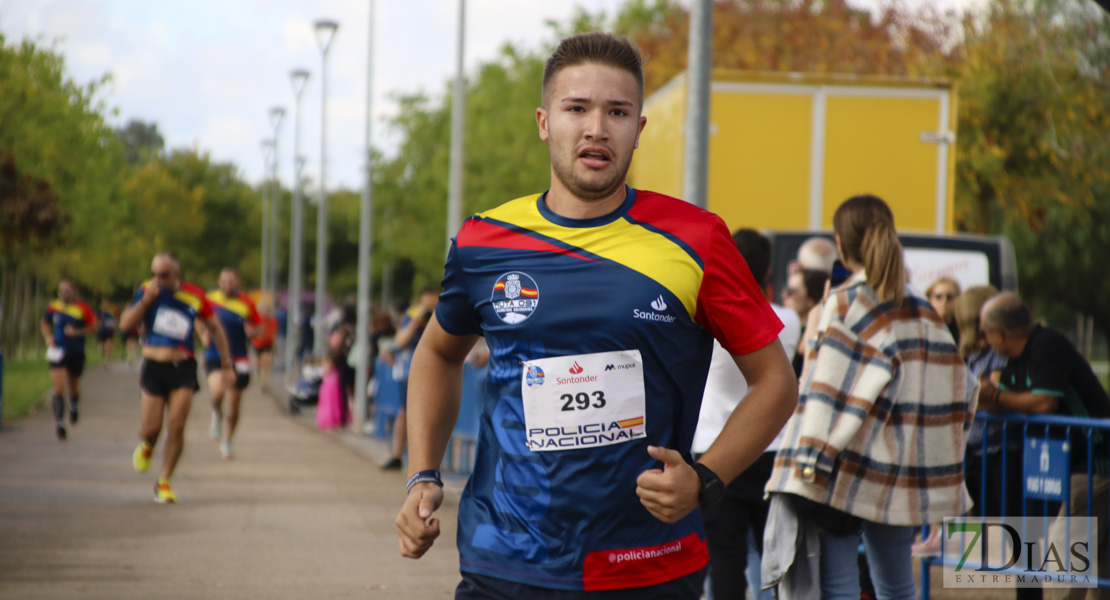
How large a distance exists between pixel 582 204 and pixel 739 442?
24.7 inches

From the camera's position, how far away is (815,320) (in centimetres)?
564

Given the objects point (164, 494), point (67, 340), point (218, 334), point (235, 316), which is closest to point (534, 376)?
point (164, 494)

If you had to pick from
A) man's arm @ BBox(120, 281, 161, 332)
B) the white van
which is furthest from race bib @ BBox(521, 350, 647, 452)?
man's arm @ BBox(120, 281, 161, 332)

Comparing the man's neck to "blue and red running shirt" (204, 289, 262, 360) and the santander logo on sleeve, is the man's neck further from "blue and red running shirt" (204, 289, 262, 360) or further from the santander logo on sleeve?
"blue and red running shirt" (204, 289, 262, 360)

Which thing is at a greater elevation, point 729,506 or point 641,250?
point 641,250

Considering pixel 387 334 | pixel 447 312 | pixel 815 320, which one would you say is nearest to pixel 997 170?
pixel 387 334

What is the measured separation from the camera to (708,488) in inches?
109

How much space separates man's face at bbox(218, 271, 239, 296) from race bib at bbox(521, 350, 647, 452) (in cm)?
1417

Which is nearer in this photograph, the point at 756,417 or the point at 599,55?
the point at 756,417

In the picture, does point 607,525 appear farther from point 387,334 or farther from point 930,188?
point 387,334

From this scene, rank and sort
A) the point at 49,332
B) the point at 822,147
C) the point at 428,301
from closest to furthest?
the point at 822,147 → the point at 428,301 → the point at 49,332

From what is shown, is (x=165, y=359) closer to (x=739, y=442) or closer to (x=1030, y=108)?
(x=739, y=442)

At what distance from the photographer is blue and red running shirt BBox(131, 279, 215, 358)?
39.2ft

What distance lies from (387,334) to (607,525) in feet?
53.6
